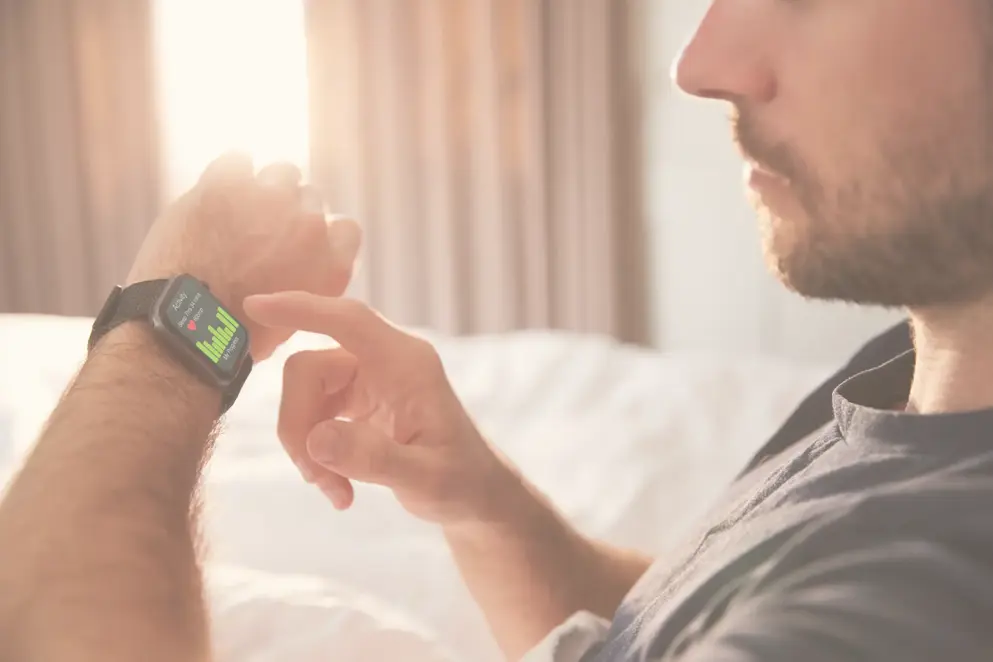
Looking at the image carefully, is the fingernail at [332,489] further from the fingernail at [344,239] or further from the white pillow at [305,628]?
the fingernail at [344,239]

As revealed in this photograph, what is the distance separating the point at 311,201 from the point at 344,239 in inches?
1.8

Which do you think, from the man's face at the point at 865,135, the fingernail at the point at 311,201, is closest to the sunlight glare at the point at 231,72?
the fingernail at the point at 311,201

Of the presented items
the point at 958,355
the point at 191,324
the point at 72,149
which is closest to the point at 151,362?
the point at 191,324

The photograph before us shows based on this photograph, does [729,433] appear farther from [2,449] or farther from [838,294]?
[2,449]

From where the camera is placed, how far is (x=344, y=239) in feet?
2.90

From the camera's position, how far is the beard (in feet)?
1.69

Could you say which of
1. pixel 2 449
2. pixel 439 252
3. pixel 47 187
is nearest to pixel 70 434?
pixel 2 449

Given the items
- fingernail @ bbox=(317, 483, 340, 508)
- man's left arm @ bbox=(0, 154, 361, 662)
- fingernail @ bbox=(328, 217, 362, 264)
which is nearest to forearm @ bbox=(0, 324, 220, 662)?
man's left arm @ bbox=(0, 154, 361, 662)

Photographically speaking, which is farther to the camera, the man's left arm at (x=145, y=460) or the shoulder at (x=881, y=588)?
the man's left arm at (x=145, y=460)

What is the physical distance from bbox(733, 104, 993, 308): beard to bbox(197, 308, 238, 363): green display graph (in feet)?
1.40

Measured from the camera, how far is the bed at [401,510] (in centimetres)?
76

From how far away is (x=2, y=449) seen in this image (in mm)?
1150

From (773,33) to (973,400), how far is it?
25cm

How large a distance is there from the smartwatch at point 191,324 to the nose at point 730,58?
0.40 m
